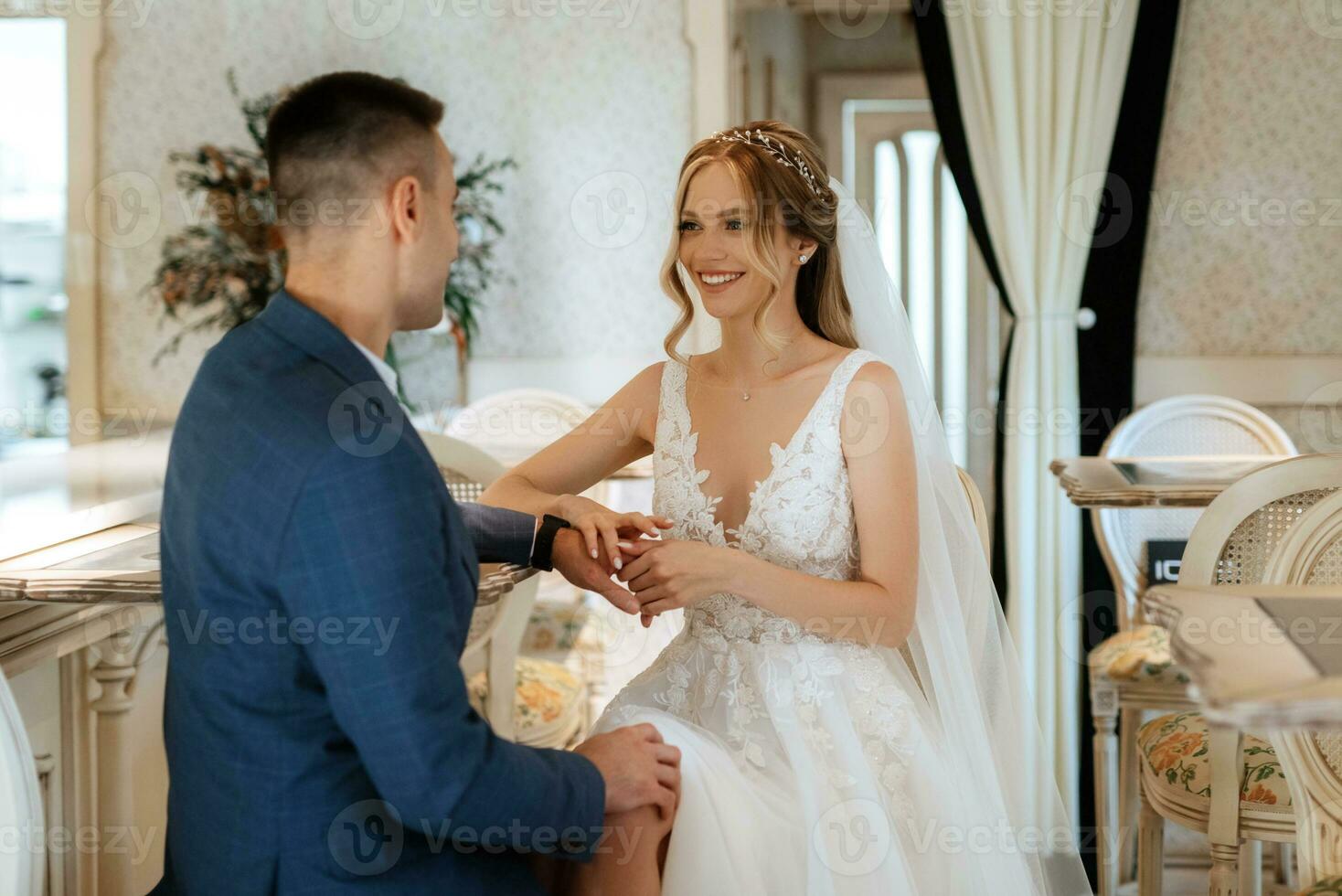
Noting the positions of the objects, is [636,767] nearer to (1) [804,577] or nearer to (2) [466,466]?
(1) [804,577]

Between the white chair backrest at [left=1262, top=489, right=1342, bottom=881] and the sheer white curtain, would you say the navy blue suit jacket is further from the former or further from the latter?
the sheer white curtain

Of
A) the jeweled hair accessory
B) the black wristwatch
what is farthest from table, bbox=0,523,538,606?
the jeweled hair accessory

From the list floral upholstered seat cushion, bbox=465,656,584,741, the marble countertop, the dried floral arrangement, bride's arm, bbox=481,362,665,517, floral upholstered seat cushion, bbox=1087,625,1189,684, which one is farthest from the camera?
the dried floral arrangement

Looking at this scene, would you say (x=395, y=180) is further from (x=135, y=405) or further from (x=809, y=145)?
(x=135, y=405)

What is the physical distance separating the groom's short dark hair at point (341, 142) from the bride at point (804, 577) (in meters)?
0.67

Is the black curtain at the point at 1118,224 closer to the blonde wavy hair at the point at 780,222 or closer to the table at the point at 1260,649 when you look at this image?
the blonde wavy hair at the point at 780,222

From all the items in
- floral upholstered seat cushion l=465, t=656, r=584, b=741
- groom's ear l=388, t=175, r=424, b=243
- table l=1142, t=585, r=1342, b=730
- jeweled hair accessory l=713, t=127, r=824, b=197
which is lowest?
floral upholstered seat cushion l=465, t=656, r=584, b=741

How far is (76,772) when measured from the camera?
235 cm

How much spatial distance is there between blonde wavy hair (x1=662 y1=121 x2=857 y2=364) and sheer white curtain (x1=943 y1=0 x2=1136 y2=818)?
2.16 meters

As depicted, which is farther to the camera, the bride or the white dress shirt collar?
the bride

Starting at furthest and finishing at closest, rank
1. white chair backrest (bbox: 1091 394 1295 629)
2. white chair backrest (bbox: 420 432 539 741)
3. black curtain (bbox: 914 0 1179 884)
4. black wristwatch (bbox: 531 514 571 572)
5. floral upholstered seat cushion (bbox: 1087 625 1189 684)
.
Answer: black curtain (bbox: 914 0 1179 884) < white chair backrest (bbox: 1091 394 1295 629) < floral upholstered seat cushion (bbox: 1087 625 1189 684) < white chair backrest (bbox: 420 432 539 741) < black wristwatch (bbox: 531 514 571 572)

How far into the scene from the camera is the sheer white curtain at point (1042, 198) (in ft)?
13.8

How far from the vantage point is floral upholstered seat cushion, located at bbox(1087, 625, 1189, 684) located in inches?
125

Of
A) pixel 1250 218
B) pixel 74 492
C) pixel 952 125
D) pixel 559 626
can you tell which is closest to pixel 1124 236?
pixel 1250 218
